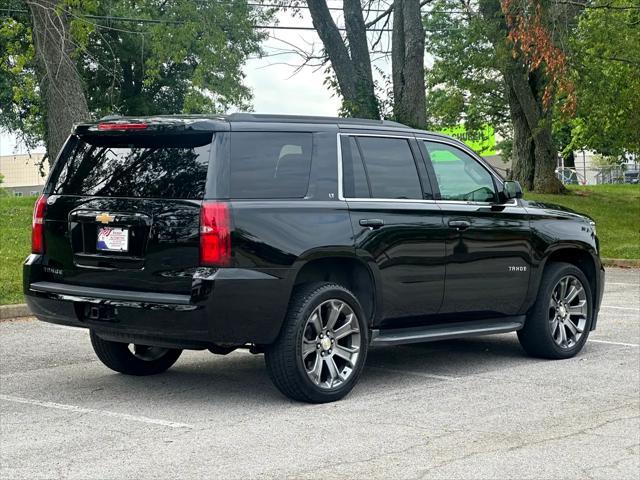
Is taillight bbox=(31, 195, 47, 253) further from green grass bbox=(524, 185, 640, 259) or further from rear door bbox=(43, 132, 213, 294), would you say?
green grass bbox=(524, 185, 640, 259)

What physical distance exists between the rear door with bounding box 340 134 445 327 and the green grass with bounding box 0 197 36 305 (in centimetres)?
624

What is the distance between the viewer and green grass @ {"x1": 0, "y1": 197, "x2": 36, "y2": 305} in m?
14.0

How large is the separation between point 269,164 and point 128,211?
1.01 metres

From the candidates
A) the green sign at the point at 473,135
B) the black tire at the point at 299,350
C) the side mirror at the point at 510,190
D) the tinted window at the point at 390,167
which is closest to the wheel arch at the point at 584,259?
the side mirror at the point at 510,190

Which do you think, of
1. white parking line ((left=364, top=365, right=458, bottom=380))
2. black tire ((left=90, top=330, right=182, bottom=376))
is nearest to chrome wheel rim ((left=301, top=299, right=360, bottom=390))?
white parking line ((left=364, top=365, right=458, bottom=380))

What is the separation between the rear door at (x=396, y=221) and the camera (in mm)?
8328

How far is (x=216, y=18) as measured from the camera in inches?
1409

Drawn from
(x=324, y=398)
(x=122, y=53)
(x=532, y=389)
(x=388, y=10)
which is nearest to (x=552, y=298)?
(x=532, y=389)

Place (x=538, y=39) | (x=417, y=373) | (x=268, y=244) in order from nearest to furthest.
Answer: (x=268, y=244) → (x=417, y=373) → (x=538, y=39)

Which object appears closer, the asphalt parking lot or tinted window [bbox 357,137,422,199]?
the asphalt parking lot

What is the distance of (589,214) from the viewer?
28812 millimetres

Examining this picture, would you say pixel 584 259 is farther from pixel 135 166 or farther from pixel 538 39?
pixel 538 39

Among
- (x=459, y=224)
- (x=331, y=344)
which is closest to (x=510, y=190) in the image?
(x=459, y=224)

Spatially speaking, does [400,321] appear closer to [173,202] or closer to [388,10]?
[173,202]
